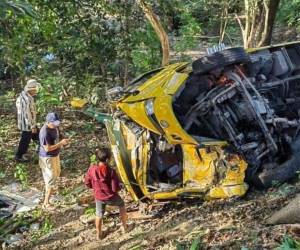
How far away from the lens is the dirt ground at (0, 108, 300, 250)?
16.6 ft

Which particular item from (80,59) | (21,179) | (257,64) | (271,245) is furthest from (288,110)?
(80,59)

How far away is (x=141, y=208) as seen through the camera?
6.97 metres

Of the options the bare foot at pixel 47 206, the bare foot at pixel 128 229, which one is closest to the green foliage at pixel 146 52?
the bare foot at pixel 47 206

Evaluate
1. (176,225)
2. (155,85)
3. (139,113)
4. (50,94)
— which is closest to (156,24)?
(50,94)

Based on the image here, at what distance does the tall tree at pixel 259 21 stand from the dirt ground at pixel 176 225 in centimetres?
588

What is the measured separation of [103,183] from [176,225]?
1.00 m

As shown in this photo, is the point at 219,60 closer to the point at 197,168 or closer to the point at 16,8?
the point at 197,168

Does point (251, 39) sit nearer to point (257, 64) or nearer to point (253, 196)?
point (257, 64)

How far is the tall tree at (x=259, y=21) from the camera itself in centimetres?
1205

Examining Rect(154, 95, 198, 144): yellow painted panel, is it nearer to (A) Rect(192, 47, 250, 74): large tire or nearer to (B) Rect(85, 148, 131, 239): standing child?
(B) Rect(85, 148, 131, 239): standing child

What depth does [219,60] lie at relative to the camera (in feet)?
22.7

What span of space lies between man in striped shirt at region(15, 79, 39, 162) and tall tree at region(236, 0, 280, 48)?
580 cm

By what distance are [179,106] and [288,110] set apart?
1615 millimetres

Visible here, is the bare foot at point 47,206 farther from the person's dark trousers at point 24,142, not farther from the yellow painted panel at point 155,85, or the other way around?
the yellow painted panel at point 155,85
